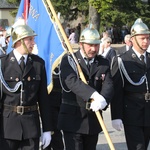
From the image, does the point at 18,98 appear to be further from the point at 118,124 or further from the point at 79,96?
the point at 118,124

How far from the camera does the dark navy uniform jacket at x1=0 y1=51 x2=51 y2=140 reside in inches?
188

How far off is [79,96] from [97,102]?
0.93ft

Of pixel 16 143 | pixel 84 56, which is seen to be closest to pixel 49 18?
pixel 84 56

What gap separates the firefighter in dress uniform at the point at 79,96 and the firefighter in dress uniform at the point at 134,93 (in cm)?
37

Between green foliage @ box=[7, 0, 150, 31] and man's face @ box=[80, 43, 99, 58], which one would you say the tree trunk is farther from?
man's face @ box=[80, 43, 99, 58]

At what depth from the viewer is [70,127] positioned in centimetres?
523

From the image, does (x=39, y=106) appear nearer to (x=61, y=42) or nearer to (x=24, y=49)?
(x=24, y=49)

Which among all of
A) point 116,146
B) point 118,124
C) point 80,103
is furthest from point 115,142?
point 80,103

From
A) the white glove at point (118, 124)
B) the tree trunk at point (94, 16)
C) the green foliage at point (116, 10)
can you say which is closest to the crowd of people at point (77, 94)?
the white glove at point (118, 124)

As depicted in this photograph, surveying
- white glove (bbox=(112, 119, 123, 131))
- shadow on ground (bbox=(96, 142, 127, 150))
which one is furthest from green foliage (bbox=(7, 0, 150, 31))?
white glove (bbox=(112, 119, 123, 131))

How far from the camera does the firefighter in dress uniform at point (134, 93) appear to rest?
557 cm

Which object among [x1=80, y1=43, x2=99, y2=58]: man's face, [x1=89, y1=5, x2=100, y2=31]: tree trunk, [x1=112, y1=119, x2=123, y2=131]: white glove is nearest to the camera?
[x1=80, y1=43, x2=99, y2=58]: man's face

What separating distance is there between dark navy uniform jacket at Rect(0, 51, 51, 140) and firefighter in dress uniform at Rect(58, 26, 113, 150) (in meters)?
0.42

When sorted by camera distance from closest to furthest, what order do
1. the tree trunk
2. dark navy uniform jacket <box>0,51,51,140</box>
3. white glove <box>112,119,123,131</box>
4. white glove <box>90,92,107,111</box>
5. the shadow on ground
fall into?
dark navy uniform jacket <box>0,51,51,140</box>
white glove <box>90,92,107,111</box>
white glove <box>112,119,123,131</box>
the shadow on ground
the tree trunk
